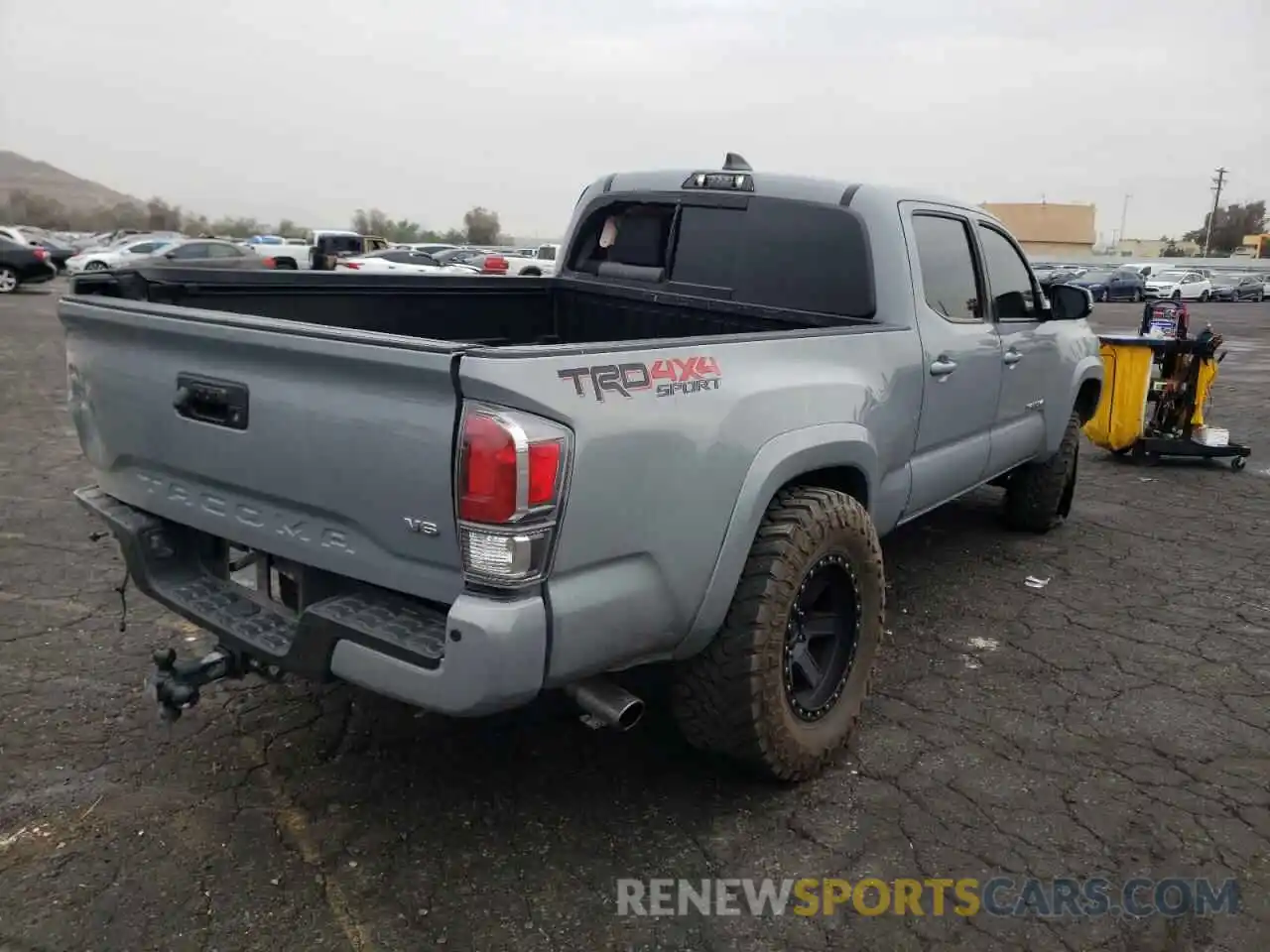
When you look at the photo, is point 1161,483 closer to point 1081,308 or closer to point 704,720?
point 1081,308

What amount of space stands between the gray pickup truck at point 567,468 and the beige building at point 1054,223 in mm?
92031

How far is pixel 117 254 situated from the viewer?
28.7 meters

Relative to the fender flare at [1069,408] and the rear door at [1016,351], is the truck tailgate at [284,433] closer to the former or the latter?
the rear door at [1016,351]

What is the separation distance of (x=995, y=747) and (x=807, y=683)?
2.68 feet

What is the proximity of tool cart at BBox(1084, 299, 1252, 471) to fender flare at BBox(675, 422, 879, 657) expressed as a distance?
578 cm

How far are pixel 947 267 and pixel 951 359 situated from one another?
0.50 metres

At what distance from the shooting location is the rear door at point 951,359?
160 inches

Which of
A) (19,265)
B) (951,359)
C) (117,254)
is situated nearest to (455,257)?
(117,254)

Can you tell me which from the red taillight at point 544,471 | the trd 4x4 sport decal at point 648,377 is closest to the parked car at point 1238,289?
the trd 4x4 sport decal at point 648,377

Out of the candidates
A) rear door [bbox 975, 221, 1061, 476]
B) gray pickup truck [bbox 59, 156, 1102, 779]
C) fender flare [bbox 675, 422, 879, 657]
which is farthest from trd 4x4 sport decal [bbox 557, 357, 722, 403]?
rear door [bbox 975, 221, 1061, 476]

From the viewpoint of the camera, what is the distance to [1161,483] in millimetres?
7691

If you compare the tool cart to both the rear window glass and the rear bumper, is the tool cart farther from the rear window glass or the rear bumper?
the rear bumper

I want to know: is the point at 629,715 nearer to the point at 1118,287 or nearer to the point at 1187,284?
the point at 1118,287

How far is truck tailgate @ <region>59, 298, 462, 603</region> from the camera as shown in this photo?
231 centimetres
